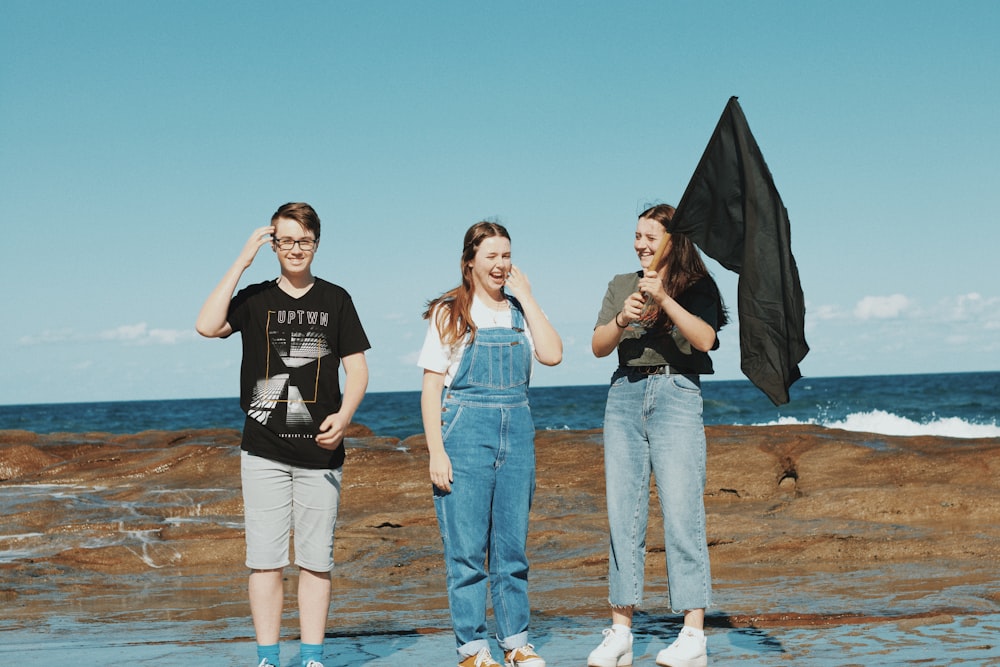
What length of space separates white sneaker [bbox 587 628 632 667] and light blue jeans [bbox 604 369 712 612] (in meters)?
0.16

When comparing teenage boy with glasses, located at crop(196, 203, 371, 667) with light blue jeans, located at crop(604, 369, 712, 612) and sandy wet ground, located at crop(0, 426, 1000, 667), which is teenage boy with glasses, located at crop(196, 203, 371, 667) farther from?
light blue jeans, located at crop(604, 369, 712, 612)

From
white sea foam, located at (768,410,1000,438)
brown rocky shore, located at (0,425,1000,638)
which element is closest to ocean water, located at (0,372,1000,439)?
white sea foam, located at (768,410,1000,438)

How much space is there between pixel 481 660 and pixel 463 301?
1.59 metres

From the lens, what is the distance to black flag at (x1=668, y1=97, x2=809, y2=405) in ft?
16.3

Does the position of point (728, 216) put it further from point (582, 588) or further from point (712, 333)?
point (582, 588)

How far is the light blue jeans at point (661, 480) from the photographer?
15.6 feet

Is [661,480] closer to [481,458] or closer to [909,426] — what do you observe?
[481,458]

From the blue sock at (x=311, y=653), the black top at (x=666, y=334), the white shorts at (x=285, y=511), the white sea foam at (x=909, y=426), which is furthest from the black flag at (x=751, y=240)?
the white sea foam at (x=909, y=426)

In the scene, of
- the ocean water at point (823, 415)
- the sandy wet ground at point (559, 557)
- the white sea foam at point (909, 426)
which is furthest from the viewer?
the ocean water at point (823, 415)

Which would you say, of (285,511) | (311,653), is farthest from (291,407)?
(311,653)

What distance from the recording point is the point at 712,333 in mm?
4762

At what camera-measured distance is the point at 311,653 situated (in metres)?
4.62

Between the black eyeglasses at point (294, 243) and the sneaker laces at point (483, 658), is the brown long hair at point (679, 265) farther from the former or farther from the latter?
the sneaker laces at point (483, 658)

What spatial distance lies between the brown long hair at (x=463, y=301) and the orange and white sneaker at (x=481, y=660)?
1.37m
